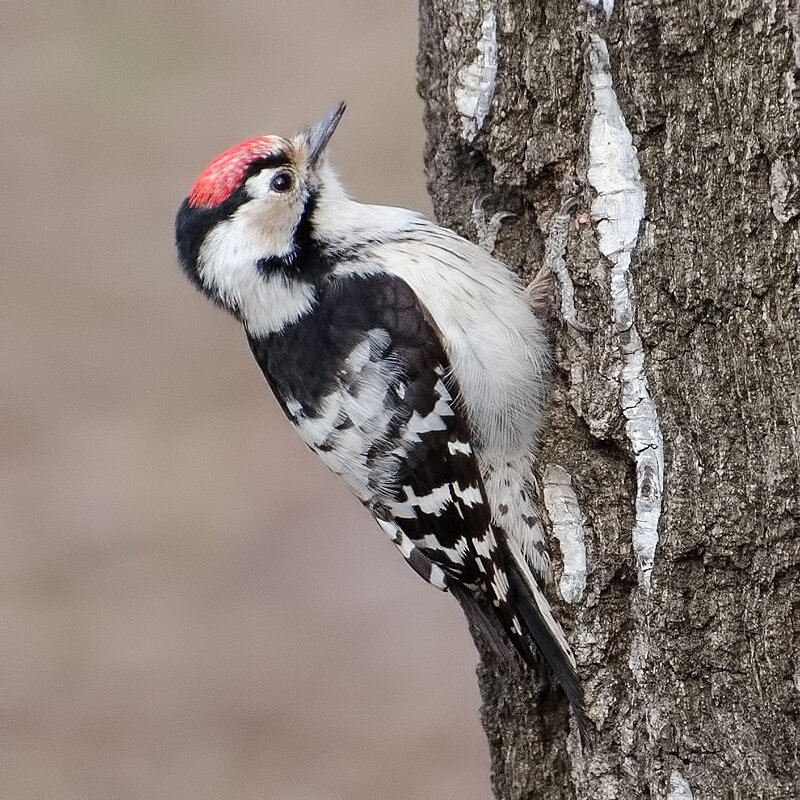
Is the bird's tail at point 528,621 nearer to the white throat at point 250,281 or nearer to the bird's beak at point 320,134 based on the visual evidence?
the white throat at point 250,281

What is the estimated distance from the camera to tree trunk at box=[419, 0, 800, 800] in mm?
2041

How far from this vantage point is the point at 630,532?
2238 mm

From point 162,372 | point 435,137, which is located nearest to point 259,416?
point 162,372

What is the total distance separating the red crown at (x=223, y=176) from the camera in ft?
8.68

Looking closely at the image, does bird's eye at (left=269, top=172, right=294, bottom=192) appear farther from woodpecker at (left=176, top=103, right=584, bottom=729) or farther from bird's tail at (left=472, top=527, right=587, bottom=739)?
bird's tail at (left=472, top=527, right=587, bottom=739)

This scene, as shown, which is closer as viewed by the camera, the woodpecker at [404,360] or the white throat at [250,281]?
the woodpecker at [404,360]

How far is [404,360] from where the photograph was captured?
101 inches

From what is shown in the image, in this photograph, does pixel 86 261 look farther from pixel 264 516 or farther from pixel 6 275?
pixel 264 516

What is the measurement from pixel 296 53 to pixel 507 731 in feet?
18.0

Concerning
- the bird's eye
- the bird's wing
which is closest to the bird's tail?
the bird's wing

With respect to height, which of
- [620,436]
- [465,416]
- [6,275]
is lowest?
[620,436]

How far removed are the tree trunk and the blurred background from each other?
2.68m

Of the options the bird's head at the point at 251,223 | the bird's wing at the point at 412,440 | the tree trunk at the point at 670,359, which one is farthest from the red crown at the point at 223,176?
the tree trunk at the point at 670,359

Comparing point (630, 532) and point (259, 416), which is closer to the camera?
point (630, 532)
